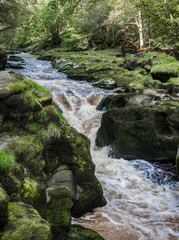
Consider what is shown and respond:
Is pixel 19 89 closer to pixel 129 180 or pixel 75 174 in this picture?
pixel 75 174

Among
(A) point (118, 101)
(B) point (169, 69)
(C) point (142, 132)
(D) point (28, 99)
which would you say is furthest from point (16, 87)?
(B) point (169, 69)

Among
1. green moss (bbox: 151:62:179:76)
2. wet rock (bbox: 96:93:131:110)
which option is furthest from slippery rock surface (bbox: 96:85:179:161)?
green moss (bbox: 151:62:179:76)

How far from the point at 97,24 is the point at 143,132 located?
23753mm

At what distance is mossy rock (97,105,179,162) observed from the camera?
7.27m

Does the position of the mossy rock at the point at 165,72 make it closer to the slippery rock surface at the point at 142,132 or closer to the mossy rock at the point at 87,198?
the slippery rock surface at the point at 142,132

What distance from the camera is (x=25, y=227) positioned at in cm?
211

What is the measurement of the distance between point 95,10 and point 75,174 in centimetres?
2703

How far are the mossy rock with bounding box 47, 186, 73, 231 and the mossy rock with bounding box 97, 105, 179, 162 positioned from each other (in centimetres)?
439

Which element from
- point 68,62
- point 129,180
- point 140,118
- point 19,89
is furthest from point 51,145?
point 68,62

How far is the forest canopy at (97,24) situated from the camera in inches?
720

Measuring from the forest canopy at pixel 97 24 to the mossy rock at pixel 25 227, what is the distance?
719 inches

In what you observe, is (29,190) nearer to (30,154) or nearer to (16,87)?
(30,154)

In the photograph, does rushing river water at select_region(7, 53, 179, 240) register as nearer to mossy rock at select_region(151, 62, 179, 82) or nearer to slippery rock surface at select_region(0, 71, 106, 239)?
slippery rock surface at select_region(0, 71, 106, 239)

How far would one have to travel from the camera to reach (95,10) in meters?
26.4
